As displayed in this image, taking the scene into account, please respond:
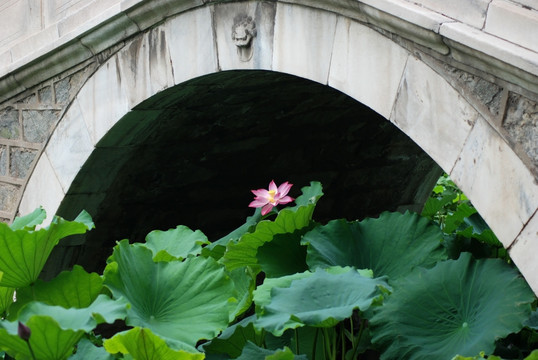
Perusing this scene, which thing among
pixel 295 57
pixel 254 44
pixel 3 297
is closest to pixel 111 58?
pixel 254 44

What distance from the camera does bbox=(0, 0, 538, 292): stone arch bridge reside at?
7.47ft

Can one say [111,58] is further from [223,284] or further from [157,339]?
[157,339]

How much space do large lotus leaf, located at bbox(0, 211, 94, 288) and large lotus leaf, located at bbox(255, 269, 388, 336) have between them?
55 centimetres

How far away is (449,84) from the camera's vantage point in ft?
8.02

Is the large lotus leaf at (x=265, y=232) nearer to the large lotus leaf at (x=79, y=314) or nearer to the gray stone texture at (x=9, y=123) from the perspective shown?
the large lotus leaf at (x=79, y=314)

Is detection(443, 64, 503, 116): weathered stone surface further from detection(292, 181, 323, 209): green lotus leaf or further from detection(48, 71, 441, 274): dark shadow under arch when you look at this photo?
detection(48, 71, 441, 274): dark shadow under arch

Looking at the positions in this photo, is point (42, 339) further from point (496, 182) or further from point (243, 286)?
point (496, 182)

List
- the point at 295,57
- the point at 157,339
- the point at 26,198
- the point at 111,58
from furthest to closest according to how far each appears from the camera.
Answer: the point at 26,198 → the point at 111,58 → the point at 295,57 → the point at 157,339

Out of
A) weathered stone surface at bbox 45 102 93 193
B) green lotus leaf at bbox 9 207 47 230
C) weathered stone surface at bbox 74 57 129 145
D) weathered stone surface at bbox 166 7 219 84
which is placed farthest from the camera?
weathered stone surface at bbox 45 102 93 193

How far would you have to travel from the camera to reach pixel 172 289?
2178 mm

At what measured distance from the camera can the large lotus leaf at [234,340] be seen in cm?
230

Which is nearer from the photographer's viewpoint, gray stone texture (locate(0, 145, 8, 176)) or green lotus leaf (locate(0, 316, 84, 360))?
green lotus leaf (locate(0, 316, 84, 360))

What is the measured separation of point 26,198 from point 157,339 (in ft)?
8.77

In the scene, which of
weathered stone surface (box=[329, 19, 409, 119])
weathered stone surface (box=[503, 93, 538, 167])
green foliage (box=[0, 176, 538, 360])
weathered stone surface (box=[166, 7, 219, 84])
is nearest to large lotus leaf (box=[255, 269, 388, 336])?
green foliage (box=[0, 176, 538, 360])
